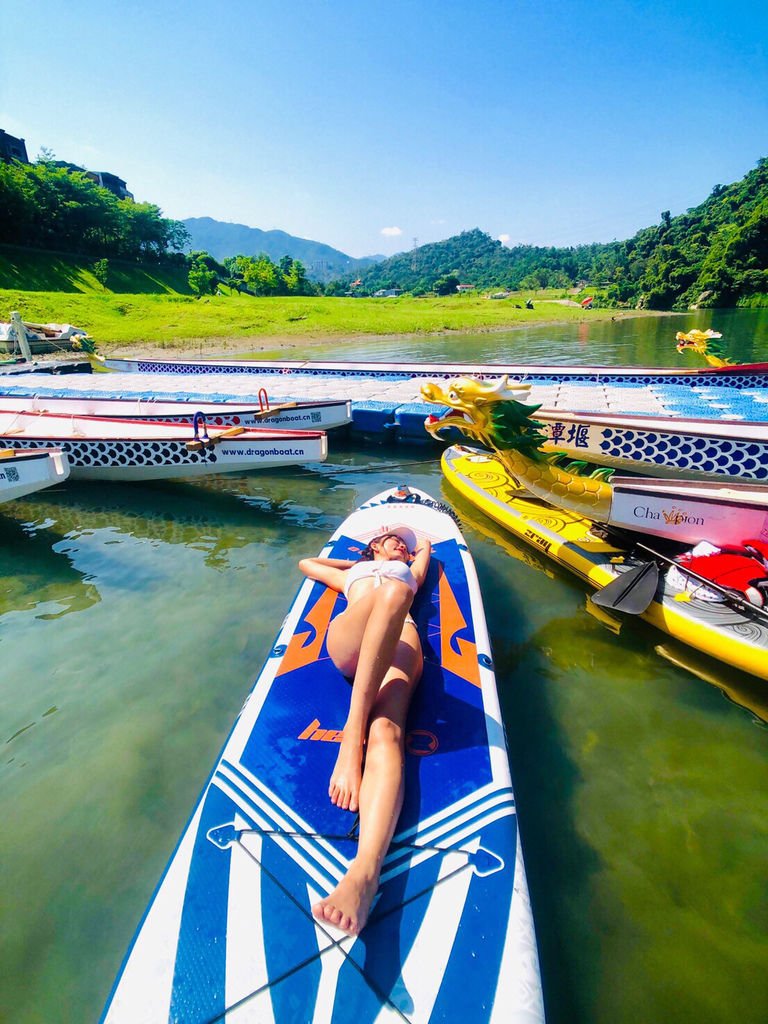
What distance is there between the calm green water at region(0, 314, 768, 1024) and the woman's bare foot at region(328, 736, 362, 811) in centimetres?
118

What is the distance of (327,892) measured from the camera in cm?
217

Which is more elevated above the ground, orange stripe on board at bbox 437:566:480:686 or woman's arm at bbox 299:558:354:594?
woman's arm at bbox 299:558:354:594

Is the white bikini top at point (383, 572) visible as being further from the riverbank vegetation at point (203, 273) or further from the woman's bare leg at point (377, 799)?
the riverbank vegetation at point (203, 273)

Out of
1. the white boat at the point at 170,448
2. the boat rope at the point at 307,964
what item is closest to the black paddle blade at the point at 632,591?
the boat rope at the point at 307,964

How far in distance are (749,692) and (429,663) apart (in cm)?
260

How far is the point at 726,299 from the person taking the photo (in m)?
57.2

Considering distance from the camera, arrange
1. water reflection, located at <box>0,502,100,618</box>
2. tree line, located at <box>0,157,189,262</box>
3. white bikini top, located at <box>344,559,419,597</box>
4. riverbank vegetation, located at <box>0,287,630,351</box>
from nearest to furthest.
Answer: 1. white bikini top, located at <box>344,559,419,597</box>
2. water reflection, located at <box>0,502,100,618</box>
3. riverbank vegetation, located at <box>0,287,630,351</box>
4. tree line, located at <box>0,157,189,262</box>

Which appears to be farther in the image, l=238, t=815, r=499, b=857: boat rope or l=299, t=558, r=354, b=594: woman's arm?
l=299, t=558, r=354, b=594: woman's arm

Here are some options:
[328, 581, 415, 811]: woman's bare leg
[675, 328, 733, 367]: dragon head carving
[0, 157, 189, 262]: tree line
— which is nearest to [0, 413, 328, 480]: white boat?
[328, 581, 415, 811]: woman's bare leg

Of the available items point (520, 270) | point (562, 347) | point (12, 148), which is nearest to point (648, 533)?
point (562, 347)

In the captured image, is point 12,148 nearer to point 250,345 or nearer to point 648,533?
point 250,345

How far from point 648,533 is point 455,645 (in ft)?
9.12

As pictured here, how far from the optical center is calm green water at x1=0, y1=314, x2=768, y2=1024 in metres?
2.45

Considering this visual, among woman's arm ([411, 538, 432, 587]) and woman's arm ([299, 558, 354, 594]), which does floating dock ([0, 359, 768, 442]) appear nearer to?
woman's arm ([411, 538, 432, 587])
